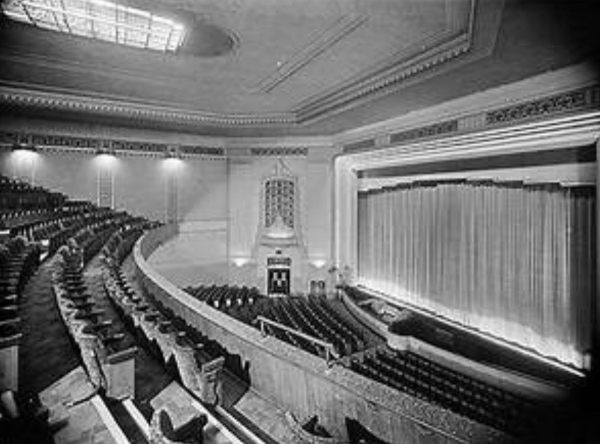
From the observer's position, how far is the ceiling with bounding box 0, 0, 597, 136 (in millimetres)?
3580

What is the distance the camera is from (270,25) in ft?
13.3

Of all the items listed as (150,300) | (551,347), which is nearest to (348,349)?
(150,300)

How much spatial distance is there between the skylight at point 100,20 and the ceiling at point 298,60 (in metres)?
0.16

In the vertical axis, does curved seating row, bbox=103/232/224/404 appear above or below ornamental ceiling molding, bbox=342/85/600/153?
below

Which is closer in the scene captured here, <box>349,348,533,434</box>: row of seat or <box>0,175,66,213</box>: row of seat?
<box>349,348,533,434</box>: row of seat

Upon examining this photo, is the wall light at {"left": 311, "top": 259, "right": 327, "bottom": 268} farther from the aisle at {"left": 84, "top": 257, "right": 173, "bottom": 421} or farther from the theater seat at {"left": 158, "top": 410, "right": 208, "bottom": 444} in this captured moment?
the theater seat at {"left": 158, "top": 410, "right": 208, "bottom": 444}

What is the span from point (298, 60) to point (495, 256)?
4.42 meters

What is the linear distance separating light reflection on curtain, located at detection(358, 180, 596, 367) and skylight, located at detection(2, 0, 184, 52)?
5056mm

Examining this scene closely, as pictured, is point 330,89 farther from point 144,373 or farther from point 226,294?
point 144,373

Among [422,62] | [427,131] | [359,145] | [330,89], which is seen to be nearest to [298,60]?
[330,89]

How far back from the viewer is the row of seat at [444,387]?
3.29 m

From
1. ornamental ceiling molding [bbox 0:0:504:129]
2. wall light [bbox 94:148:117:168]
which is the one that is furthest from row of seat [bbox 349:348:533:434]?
wall light [bbox 94:148:117:168]

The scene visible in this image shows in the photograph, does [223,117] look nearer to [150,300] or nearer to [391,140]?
[391,140]

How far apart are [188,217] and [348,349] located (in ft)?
18.7
